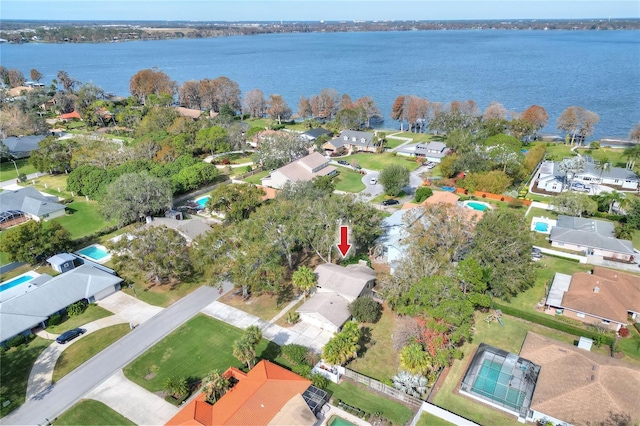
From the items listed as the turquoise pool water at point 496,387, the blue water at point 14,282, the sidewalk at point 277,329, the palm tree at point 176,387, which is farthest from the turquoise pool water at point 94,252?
the turquoise pool water at point 496,387

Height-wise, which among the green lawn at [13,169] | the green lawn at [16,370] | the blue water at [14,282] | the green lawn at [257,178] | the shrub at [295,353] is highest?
the shrub at [295,353]

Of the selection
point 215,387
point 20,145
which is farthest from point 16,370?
point 20,145

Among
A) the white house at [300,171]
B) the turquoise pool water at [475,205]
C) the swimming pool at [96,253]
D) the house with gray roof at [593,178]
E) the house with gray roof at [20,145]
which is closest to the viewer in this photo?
the swimming pool at [96,253]

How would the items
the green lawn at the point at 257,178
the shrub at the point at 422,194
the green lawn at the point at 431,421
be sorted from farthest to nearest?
the green lawn at the point at 257,178
the shrub at the point at 422,194
the green lawn at the point at 431,421

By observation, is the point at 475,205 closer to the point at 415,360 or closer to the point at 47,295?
the point at 415,360

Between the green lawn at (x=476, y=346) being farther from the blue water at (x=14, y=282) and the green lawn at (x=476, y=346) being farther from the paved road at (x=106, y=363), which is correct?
the blue water at (x=14, y=282)

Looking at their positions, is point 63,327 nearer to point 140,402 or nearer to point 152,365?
point 152,365
